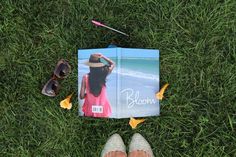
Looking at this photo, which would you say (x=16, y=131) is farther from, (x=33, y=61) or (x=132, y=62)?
(x=132, y=62)

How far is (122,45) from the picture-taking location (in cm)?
282

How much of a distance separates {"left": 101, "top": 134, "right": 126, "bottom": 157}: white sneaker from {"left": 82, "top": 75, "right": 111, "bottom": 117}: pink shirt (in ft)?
0.79

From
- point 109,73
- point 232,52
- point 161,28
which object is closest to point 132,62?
point 109,73

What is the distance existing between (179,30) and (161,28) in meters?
0.14

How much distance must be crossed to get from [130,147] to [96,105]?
45cm

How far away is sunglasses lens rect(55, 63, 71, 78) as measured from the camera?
9.31ft

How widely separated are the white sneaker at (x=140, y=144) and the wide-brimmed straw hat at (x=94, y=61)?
63cm

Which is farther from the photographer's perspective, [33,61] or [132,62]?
[33,61]

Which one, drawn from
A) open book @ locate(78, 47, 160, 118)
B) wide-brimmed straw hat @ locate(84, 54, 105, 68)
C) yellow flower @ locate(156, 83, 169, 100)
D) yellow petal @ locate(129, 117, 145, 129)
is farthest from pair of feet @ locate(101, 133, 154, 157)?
wide-brimmed straw hat @ locate(84, 54, 105, 68)

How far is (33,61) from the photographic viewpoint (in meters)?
2.89

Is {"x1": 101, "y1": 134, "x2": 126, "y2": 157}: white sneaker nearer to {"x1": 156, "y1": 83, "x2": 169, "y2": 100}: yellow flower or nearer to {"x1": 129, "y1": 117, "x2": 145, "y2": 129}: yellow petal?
{"x1": 129, "y1": 117, "x2": 145, "y2": 129}: yellow petal

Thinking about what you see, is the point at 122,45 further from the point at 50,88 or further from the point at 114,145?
the point at 114,145

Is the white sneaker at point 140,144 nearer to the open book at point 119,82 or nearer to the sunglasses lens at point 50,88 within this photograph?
the open book at point 119,82

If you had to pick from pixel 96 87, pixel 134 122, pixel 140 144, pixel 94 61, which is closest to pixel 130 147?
pixel 140 144
